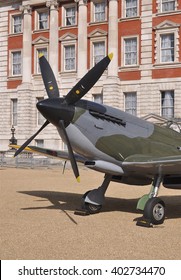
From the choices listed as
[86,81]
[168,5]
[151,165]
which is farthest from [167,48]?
[151,165]

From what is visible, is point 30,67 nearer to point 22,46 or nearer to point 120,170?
point 22,46

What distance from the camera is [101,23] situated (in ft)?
124

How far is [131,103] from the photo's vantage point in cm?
3641

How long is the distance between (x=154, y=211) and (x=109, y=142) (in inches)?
83.5

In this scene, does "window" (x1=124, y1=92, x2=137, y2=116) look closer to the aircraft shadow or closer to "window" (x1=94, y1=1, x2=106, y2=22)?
"window" (x1=94, y1=1, x2=106, y2=22)

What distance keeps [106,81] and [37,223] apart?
91.9 ft

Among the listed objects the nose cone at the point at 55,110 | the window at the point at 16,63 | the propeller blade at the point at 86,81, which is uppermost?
the window at the point at 16,63

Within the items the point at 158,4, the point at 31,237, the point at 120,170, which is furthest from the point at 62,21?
the point at 31,237

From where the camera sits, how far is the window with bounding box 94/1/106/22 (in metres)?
38.0

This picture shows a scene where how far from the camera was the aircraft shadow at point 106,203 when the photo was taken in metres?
12.0

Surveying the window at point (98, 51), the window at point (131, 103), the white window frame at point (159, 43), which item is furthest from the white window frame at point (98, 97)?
the white window frame at point (159, 43)

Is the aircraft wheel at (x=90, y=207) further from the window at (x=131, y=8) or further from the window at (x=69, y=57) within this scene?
the window at (x=69, y=57)

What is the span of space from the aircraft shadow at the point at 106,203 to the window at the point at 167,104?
1968 centimetres

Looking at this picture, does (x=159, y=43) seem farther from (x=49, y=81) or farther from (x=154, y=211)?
(x=154, y=211)
